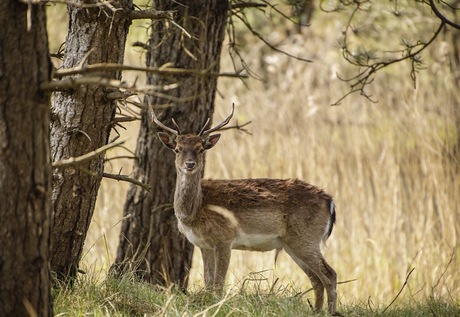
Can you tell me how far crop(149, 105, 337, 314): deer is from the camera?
19.7ft

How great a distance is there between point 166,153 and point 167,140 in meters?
0.42

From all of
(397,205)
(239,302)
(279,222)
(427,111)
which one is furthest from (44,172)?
(427,111)

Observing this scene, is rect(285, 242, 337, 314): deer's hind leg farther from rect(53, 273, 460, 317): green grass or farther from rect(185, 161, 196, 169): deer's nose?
rect(185, 161, 196, 169): deer's nose

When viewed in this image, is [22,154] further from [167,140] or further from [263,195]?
[263,195]

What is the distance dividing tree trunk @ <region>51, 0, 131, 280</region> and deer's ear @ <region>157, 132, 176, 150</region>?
1239 mm

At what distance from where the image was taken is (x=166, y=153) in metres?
6.49

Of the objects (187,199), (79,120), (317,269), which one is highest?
(79,120)

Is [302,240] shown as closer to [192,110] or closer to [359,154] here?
[192,110]

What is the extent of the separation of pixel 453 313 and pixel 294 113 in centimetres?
475

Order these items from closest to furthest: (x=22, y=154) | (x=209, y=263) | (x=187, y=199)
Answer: (x=22, y=154), (x=187, y=199), (x=209, y=263)

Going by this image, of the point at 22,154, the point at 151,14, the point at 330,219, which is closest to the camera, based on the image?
the point at 22,154

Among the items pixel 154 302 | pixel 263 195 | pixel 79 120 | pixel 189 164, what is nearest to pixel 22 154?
pixel 79 120

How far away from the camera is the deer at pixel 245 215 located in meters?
5.99

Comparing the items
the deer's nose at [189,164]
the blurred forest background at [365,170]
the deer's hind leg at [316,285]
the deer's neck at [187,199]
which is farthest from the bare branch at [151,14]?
the blurred forest background at [365,170]
